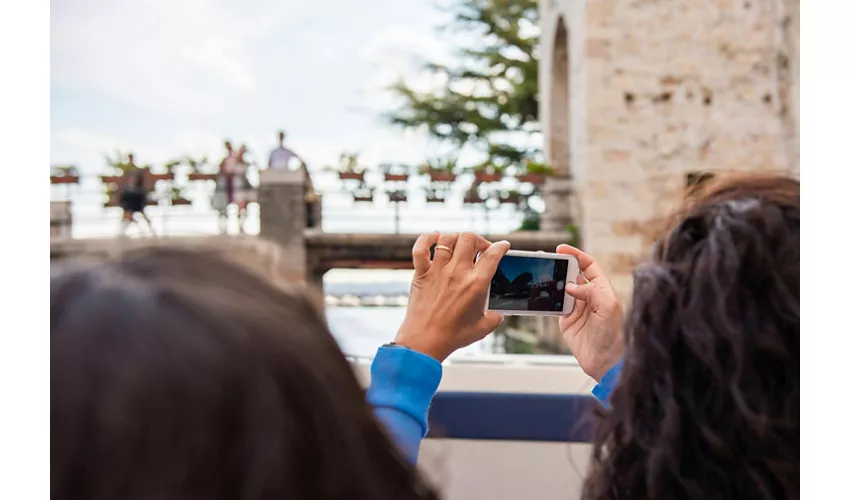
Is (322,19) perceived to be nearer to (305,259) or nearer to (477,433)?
(305,259)

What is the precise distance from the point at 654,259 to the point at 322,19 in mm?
12838

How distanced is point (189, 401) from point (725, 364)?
0.35 m

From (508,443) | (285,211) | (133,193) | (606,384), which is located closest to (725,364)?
(606,384)

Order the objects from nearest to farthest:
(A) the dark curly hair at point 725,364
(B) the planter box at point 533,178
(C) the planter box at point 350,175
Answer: (A) the dark curly hair at point 725,364
(C) the planter box at point 350,175
(B) the planter box at point 533,178

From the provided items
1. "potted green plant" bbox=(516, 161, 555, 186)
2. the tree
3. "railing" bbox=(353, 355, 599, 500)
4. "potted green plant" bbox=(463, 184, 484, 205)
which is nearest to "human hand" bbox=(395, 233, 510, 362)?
"railing" bbox=(353, 355, 599, 500)

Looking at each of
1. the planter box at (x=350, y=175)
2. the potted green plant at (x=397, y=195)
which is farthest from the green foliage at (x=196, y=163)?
the potted green plant at (x=397, y=195)

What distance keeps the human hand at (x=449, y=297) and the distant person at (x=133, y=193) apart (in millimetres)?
5000

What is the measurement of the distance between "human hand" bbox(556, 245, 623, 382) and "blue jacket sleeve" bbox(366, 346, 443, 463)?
23 cm

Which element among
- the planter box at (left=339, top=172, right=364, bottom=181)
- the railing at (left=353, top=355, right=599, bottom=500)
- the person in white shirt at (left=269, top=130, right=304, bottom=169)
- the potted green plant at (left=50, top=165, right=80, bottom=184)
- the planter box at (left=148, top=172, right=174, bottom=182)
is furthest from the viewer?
the person in white shirt at (left=269, top=130, right=304, bottom=169)

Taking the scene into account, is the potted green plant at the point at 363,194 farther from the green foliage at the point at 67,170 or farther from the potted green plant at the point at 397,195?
the green foliage at the point at 67,170

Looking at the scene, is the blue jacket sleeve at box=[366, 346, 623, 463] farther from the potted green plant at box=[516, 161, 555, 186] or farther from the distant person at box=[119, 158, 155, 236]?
the potted green plant at box=[516, 161, 555, 186]

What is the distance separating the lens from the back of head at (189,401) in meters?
0.29

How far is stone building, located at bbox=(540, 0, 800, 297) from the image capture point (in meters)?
5.83

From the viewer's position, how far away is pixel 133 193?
18.8 feet
